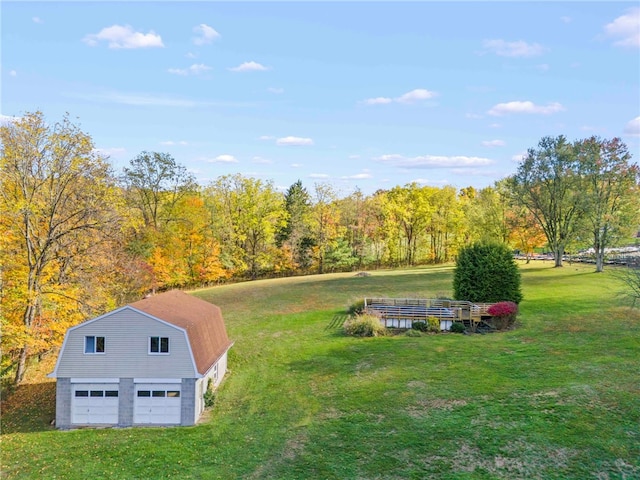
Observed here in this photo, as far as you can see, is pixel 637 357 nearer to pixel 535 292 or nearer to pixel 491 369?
pixel 491 369

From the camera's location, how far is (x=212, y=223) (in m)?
58.2

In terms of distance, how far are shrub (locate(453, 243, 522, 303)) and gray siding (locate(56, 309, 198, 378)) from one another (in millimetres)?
20851

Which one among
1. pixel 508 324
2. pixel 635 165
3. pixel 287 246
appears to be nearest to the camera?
pixel 508 324

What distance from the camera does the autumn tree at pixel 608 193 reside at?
47.1m

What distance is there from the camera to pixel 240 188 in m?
61.5

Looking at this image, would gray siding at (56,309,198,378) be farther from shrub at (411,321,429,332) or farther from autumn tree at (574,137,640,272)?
autumn tree at (574,137,640,272)

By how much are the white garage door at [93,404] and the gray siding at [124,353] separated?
573 millimetres

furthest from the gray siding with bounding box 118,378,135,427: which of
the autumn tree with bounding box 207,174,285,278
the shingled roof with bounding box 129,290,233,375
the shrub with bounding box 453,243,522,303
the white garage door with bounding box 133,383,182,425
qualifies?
the autumn tree with bounding box 207,174,285,278

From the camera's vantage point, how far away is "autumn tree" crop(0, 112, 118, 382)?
23297 millimetres

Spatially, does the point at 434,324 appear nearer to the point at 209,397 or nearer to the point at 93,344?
the point at 209,397

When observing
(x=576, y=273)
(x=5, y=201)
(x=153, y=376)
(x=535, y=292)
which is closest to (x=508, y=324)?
(x=535, y=292)

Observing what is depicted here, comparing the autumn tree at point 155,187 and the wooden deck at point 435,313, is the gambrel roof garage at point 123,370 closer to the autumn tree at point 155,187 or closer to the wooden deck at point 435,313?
the wooden deck at point 435,313

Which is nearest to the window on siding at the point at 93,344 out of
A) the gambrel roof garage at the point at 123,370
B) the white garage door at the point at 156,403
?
the gambrel roof garage at the point at 123,370

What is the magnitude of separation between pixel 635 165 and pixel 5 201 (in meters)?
56.2
